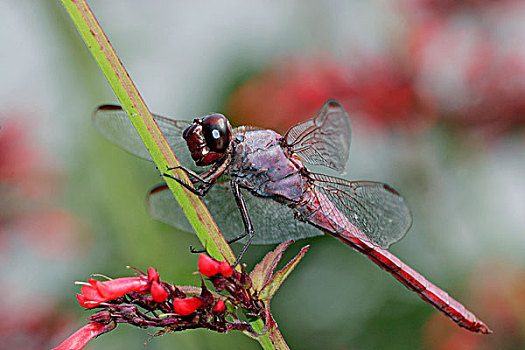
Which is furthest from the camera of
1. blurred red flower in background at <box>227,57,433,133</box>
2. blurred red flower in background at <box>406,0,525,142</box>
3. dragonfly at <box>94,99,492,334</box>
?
blurred red flower in background at <box>227,57,433,133</box>

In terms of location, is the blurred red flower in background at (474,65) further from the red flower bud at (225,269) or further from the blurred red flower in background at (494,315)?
the red flower bud at (225,269)

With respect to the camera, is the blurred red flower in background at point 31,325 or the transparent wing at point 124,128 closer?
the transparent wing at point 124,128

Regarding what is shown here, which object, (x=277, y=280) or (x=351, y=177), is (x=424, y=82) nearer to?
(x=351, y=177)

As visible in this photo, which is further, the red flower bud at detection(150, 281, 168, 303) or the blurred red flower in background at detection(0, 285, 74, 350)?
the blurred red flower in background at detection(0, 285, 74, 350)

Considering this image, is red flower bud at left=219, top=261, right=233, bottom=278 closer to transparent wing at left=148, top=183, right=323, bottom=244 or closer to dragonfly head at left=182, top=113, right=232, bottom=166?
dragonfly head at left=182, top=113, right=232, bottom=166

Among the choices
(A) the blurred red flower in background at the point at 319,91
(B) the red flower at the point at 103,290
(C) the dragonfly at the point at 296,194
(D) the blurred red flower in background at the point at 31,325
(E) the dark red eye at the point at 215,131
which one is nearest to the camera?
(B) the red flower at the point at 103,290

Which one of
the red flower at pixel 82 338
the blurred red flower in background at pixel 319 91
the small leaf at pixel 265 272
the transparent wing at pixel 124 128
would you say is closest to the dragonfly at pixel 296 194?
the transparent wing at pixel 124 128

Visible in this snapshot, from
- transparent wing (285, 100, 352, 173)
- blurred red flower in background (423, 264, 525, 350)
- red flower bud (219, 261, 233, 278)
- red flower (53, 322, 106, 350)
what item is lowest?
blurred red flower in background (423, 264, 525, 350)

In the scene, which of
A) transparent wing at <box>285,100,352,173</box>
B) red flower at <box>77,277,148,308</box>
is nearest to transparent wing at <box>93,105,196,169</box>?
transparent wing at <box>285,100,352,173</box>
